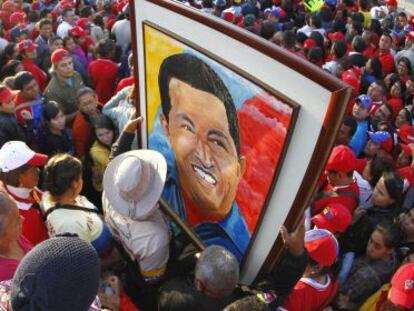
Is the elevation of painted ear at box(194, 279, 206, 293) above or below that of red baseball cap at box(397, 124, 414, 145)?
above

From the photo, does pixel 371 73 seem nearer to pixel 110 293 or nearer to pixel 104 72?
pixel 104 72

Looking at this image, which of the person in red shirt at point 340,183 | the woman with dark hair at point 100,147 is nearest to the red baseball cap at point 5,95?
the woman with dark hair at point 100,147

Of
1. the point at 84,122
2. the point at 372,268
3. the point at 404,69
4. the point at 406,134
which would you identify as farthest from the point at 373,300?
the point at 404,69

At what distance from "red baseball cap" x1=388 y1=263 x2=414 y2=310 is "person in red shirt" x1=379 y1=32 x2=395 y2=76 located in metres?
4.87

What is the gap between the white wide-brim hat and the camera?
223 centimetres

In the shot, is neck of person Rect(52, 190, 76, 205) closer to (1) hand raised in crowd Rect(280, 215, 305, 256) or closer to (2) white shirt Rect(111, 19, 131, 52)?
(1) hand raised in crowd Rect(280, 215, 305, 256)

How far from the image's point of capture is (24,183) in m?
2.60

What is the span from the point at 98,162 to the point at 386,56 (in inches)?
Answer: 200

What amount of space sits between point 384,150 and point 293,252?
2.66 metres

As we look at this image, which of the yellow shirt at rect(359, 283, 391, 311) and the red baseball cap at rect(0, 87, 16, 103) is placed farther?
the red baseball cap at rect(0, 87, 16, 103)

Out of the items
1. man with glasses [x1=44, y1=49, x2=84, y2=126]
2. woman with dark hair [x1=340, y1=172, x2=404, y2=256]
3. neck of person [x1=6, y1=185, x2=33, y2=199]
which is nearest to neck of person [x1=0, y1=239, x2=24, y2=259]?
neck of person [x1=6, y1=185, x2=33, y2=199]

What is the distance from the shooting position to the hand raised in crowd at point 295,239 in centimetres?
182

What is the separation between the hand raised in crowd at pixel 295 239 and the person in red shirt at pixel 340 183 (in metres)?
1.23

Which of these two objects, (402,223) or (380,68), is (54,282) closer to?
(402,223)
